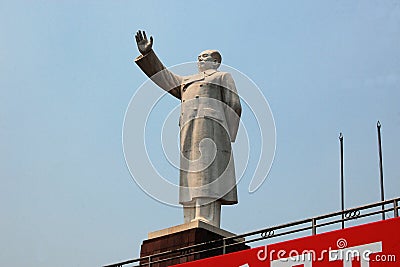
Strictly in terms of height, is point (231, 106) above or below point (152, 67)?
below

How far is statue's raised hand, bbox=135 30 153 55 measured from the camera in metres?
11.3

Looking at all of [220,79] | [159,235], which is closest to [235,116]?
[220,79]

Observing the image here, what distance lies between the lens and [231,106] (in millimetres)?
11250

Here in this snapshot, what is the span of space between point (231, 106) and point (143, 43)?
1.73 meters

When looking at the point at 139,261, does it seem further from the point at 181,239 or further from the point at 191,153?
the point at 191,153

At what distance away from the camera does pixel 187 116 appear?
439 inches

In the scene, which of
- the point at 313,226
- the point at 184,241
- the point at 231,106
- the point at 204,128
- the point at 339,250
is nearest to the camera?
the point at 339,250

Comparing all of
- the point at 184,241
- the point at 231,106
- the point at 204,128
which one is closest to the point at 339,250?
the point at 184,241

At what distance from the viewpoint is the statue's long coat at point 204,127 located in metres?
10.7
